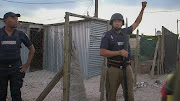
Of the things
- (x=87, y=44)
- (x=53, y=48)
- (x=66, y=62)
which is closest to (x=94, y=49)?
(x=87, y=44)

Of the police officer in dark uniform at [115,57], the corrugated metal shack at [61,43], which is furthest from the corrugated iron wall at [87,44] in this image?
the police officer in dark uniform at [115,57]

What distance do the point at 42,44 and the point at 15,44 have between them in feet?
23.7

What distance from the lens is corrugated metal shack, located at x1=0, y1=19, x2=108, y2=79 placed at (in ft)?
26.9

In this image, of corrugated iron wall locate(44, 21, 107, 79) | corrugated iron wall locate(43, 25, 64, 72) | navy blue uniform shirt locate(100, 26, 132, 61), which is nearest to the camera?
Result: navy blue uniform shirt locate(100, 26, 132, 61)

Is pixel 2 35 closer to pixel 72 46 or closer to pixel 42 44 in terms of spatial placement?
pixel 72 46

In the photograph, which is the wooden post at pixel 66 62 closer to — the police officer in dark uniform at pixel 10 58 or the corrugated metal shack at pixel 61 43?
the police officer in dark uniform at pixel 10 58

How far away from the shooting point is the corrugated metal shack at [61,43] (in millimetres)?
8195

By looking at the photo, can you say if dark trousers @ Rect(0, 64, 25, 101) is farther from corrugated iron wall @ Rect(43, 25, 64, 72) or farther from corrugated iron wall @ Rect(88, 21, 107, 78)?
corrugated iron wall @ Rect(43, 25, 64, 72)

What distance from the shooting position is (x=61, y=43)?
9.10m

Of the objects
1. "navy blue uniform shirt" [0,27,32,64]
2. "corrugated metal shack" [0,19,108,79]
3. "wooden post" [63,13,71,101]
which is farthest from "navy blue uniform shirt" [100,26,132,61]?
"corrugated metal shack" [0,19,108,79]

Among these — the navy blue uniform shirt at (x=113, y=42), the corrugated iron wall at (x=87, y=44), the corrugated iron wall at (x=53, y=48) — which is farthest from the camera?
the corrugated iron wall at (x=53, y=48)

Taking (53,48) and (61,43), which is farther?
(53,48)

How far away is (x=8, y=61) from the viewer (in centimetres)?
307

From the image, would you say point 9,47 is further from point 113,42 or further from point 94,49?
point 94,49
